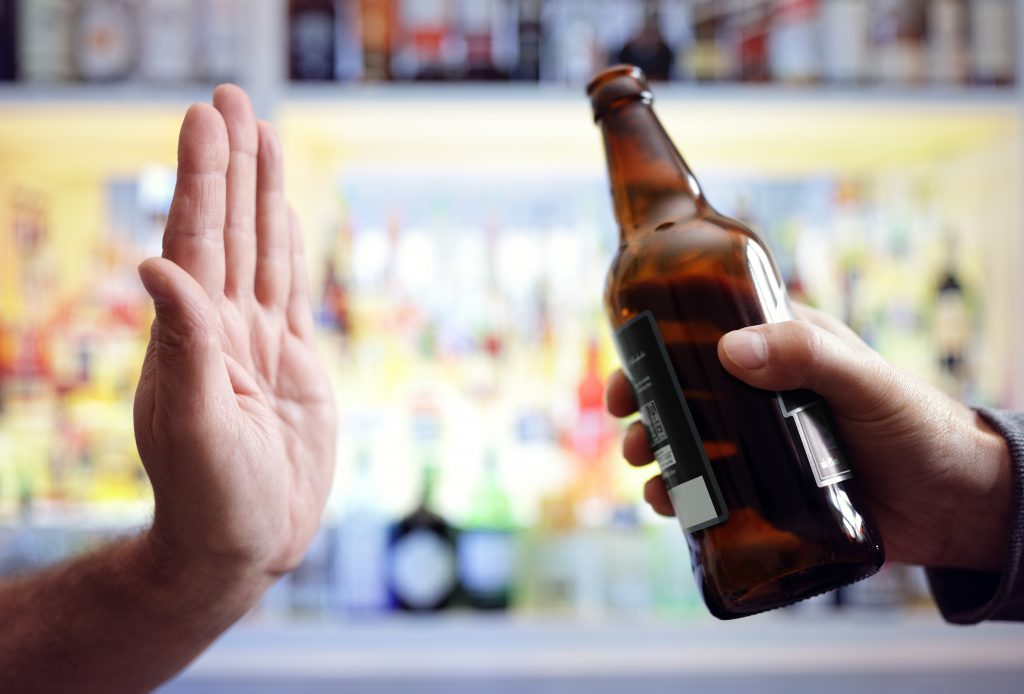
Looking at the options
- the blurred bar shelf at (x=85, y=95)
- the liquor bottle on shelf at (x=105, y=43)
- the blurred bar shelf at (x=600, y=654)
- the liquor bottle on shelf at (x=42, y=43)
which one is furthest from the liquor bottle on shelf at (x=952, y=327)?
the liquor bottle on shelf at (x=42, y=43)

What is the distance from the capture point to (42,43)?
1427 millimetres

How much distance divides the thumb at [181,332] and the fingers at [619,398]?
0.39 m

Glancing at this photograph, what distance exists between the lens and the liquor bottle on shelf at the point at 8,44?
56.3 inches

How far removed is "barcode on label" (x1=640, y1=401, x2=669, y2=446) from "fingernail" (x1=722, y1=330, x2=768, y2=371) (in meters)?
0.07

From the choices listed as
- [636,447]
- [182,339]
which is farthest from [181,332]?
[636,447]

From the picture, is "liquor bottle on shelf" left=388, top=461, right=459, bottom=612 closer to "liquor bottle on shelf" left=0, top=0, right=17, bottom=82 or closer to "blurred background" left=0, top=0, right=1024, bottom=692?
"blurred background" left=0, top=0, right=1024, bottom=692

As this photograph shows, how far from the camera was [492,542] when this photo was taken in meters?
1.44

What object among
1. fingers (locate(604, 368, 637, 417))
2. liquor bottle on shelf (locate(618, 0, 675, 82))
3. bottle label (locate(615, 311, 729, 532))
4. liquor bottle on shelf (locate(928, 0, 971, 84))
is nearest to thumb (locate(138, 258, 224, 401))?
bottle label (locate(615, 311, 729, 532))

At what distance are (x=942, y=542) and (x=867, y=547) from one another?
0.22 metres

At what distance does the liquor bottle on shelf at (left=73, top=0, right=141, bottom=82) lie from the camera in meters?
1.44

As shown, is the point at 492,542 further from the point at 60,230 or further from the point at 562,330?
the point at 60,230

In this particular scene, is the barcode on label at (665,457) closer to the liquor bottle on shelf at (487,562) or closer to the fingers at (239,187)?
the fingers at (239,187)

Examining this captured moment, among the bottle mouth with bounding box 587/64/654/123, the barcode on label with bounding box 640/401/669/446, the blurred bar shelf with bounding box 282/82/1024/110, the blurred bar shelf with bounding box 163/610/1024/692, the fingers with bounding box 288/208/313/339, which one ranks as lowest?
the blurred bar shelf with bounding box 163/610/1024/692

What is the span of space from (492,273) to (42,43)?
0.88m
